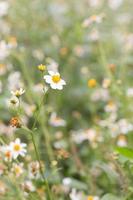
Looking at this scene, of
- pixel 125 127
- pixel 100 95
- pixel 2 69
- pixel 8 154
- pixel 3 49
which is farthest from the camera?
pixel 100 95

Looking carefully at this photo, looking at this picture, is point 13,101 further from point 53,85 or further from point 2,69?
point 2,69

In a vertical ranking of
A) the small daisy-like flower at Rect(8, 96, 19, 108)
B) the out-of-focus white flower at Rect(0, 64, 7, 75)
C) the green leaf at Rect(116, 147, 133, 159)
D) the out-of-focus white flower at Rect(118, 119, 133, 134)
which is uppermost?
the out-of-focus white flower at Rect(0, 64, 7, 75)

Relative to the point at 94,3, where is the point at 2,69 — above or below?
below

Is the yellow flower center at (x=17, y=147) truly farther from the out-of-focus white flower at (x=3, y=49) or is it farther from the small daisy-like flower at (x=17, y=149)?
the out-of-focus white flower at (x=3, y=49)

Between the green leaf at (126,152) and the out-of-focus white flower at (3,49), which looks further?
the out-of-focus white flower at (3,49)

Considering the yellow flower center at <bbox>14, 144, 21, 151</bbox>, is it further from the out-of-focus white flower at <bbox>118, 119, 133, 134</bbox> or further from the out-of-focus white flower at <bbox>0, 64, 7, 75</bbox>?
the out-of-focus white flower at <bbox>0, 64, 7, 75</bbox>

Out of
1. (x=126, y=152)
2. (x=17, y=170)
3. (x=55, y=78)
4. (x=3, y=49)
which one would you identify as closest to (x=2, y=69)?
(x=3, y=49)

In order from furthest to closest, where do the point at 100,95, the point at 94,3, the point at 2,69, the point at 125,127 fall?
the point at 94,3, the point at 100,95, the point at 2,69, the point at 125,127

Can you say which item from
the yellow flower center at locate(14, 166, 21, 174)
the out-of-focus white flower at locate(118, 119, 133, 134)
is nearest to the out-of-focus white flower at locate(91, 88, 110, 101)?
the out-of-focus white flower at locate(118, 119, 133, 134)

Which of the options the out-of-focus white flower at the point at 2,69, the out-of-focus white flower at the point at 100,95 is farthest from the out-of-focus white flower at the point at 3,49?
the out-of-focus white flower at the point at 100,95

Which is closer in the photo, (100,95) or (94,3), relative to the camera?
(100,95)

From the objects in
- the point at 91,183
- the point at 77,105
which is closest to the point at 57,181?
the point at 91,183

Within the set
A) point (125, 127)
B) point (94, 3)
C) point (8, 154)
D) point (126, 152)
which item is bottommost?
point (126, 152)
